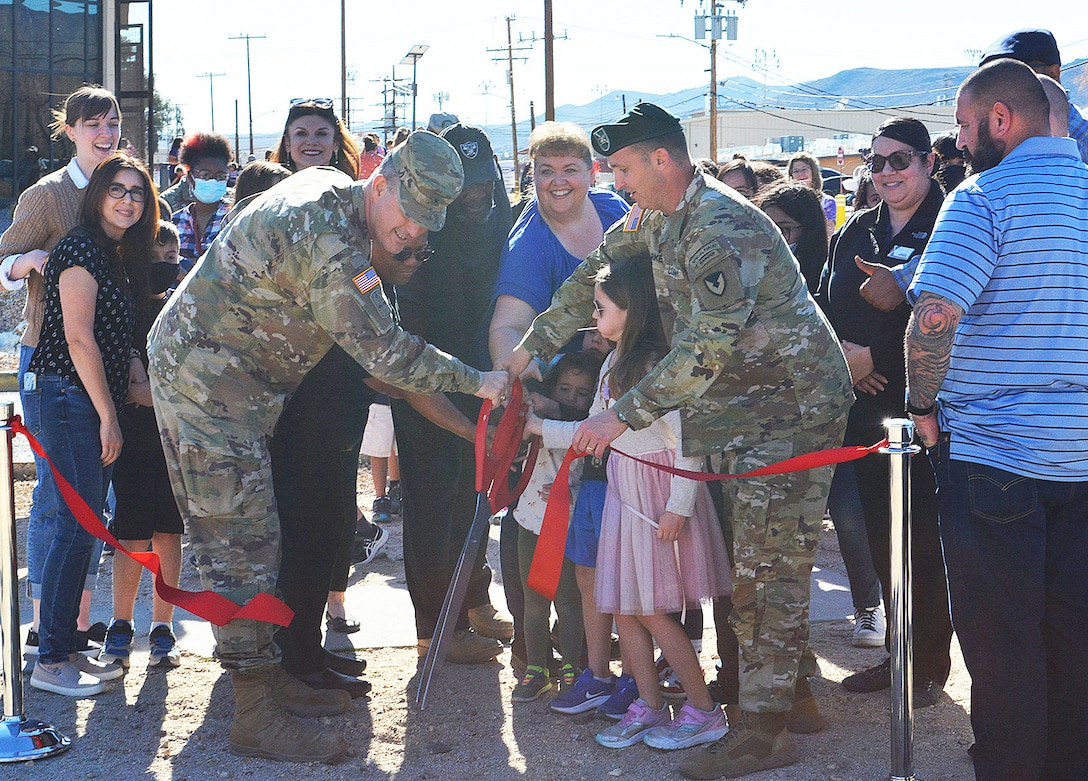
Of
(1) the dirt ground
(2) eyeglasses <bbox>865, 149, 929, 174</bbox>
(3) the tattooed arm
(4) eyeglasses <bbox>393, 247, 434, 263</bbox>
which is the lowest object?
(1) the dirt ground

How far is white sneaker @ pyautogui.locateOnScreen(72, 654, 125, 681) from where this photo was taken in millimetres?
4383

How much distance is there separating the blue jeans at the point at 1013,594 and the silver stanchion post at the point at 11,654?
2.95 m

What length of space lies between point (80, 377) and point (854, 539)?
130 inches

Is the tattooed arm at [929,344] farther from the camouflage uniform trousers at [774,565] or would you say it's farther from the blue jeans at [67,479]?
the blue jeans at [67,479]

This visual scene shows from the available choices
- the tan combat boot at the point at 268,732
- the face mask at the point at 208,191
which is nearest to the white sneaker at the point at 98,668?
the tan combat boot at the point at 268,732

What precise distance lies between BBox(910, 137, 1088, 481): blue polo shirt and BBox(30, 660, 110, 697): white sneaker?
336cm

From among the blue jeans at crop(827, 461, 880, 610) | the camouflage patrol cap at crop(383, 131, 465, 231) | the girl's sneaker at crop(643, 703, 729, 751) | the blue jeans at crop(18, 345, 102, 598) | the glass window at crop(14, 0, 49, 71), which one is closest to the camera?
the camouflage patrol cap at crop(383, 131, 465, 231)

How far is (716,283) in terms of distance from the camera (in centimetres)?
332

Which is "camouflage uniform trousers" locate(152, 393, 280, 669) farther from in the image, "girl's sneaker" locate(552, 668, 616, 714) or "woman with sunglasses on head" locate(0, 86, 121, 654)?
"girl's sneaker" locate(552, 668, 616, 714)

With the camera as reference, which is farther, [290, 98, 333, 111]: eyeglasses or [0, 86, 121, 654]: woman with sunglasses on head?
[290, 98, 333, 111]: eyeglasses

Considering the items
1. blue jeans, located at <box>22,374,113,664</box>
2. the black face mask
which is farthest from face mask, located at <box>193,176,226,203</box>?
blue jeans, located at <box>22,374,113,664</box>

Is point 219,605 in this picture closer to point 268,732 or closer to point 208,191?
point 268,732

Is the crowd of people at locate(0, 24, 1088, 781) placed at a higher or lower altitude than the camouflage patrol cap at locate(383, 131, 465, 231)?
lower

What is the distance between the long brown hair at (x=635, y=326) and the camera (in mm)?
3822
